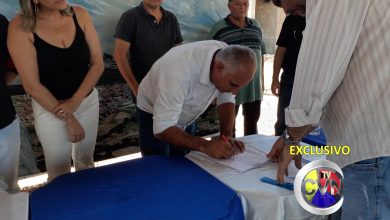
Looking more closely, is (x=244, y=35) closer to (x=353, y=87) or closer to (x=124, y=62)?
(x=124, y=62)

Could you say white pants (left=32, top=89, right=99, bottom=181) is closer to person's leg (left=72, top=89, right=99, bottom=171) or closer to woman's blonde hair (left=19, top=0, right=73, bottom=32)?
person's leg (left=72, top=89, right=99, bottom=171)

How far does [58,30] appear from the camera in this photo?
1.58 meters

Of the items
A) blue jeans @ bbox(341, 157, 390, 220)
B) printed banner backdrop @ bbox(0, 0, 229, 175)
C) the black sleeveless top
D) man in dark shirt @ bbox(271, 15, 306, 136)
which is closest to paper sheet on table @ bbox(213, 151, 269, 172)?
blue jeans @ bbox(341, 157, 390, 220)

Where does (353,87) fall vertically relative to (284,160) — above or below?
above

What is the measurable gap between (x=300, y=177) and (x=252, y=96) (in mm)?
2020

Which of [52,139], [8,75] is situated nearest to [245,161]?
[52,139]

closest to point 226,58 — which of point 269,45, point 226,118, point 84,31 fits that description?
point 226,118

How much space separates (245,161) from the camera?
134 cm

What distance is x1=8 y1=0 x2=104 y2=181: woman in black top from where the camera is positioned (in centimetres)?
148

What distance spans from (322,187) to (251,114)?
216 cm

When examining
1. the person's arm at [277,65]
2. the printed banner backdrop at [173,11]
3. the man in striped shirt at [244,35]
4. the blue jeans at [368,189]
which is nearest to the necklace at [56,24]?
the printed banner backdrop at [173,11]

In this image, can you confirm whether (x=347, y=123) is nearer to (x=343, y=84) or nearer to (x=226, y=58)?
(x=343, y=84)

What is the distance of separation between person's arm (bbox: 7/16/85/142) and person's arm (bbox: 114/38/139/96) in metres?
0.91

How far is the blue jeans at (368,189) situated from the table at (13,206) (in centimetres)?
90
